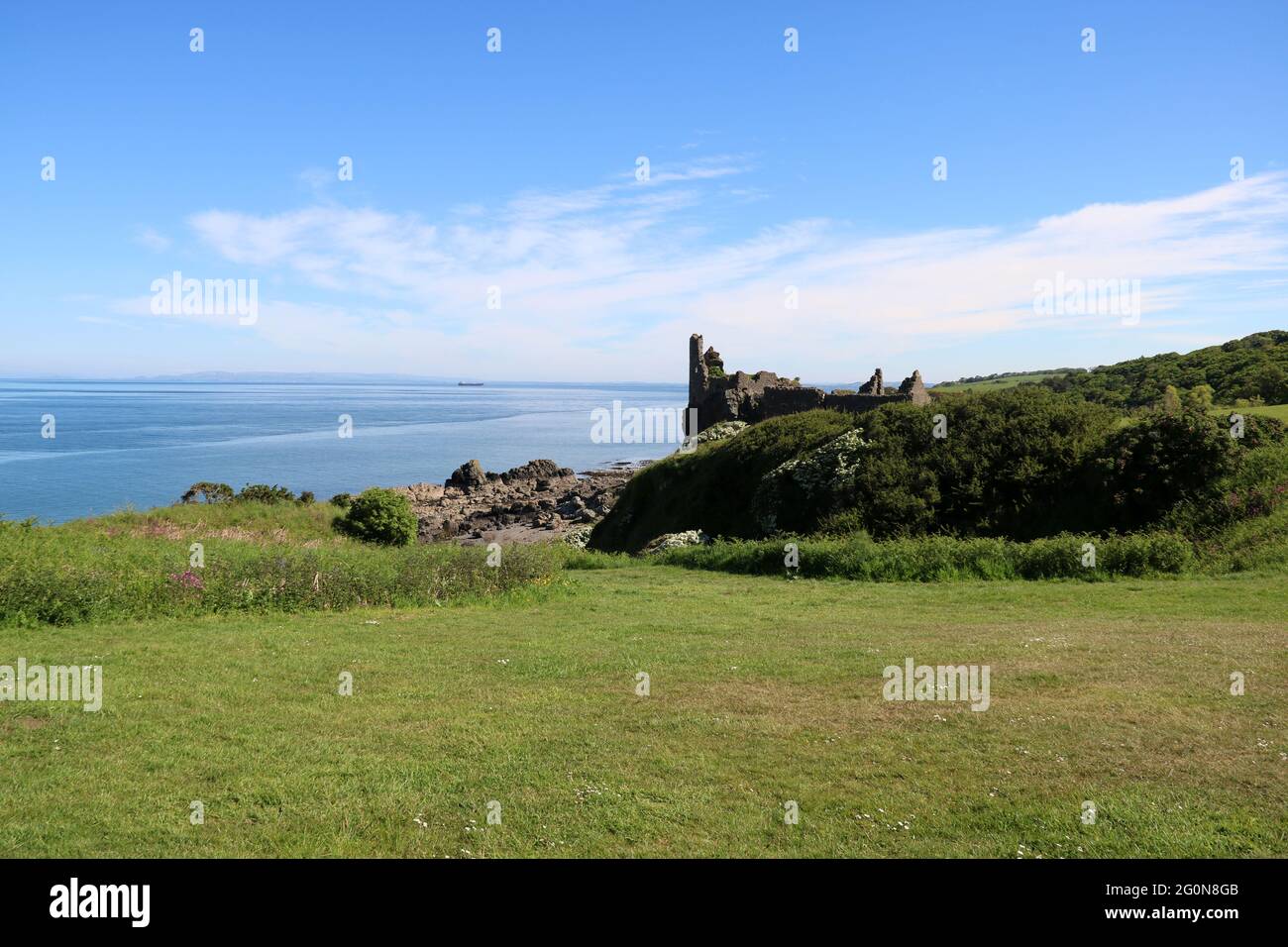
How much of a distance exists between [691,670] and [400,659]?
4558 millimetres

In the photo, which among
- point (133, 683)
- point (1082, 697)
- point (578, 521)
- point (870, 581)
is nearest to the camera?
point (1082, 697)

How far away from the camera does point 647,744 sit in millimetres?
8672

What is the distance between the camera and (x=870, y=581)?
22516 millimetres

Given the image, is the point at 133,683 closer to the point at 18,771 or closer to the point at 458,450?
the point at 18,771

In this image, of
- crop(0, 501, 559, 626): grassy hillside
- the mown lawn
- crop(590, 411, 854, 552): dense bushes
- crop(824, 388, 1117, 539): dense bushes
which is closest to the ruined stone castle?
crop(590, 411, 854, 552): dense bushes

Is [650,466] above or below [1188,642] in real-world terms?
above

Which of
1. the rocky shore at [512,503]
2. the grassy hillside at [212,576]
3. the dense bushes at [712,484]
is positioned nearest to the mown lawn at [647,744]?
the grassy hillside at [212,576]

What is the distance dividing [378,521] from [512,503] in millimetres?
30759

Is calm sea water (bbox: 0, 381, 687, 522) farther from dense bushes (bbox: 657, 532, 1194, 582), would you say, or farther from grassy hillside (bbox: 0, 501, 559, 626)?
dense bushes (bbox: 657, 532, 1194, 582)

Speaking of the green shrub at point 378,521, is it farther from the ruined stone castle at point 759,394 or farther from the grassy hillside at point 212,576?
the ruined stone castle at point 759,394

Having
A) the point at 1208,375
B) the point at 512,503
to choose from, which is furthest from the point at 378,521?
the point at 1208,375

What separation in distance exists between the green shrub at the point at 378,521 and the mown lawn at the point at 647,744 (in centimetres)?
1887

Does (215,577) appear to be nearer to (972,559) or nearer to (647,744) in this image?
(647,744)
